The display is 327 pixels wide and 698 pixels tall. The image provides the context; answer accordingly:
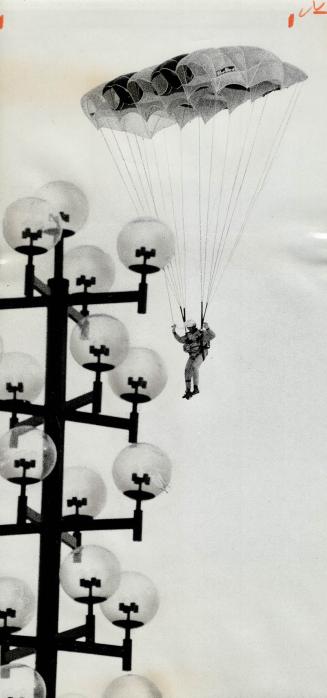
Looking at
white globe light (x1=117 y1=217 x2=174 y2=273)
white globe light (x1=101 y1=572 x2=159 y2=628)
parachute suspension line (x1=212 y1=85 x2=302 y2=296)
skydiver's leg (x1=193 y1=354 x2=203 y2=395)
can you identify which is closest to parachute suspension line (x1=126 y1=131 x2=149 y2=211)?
parachute suspension line (x1=212 y1=85 x2=302 y2=296)

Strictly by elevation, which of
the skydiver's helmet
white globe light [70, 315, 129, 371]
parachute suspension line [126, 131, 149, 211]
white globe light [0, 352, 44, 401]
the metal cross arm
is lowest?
the metal cross arm

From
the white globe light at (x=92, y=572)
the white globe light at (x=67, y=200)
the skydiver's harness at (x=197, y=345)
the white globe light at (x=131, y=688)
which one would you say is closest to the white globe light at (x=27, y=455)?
the white globe light at (x=92, y=572)

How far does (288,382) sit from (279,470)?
440 mm

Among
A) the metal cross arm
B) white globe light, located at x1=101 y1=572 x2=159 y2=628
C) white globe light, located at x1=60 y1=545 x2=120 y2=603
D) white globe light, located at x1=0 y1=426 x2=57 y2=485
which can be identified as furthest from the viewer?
white globe light, located at x1=101 y1=572 x2=159 y2=628

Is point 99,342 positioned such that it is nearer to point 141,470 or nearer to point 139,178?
point 141,470

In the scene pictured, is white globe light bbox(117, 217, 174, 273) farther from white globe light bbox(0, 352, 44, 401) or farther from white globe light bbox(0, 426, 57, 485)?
white globe light bbox(0, 426, 57, 485)

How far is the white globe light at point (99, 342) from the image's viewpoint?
10.6 feet

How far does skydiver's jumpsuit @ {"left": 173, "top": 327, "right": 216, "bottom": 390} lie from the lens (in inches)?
198

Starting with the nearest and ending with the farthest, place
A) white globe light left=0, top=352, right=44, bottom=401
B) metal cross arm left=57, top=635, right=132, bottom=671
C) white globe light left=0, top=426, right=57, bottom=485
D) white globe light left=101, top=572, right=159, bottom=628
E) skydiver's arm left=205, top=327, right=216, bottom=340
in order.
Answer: white globe light left=0, top=426, right=57, bottom=485 < metal cross arm left=57, top=635, right=132, bottom=671 < white globe light left=0, top=352, right=44, bottom=401 < white globe light left=101, top=572, right=159, bottom=628 < skydiver's arm left=205, top=327, right=216, bottom=340

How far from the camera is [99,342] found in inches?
127

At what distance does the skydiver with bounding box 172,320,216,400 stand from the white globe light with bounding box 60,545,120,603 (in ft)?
5.87

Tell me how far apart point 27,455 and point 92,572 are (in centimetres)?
59

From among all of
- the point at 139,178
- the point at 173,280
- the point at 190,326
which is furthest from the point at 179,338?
the point at 139,178

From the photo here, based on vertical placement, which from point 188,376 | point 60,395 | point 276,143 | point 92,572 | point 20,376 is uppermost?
point 276,143
